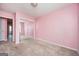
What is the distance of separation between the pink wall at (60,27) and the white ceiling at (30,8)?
8cm

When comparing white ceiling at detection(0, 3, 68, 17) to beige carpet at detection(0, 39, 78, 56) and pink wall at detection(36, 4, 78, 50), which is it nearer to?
pink wall at detection(36, 4, 78, 50)

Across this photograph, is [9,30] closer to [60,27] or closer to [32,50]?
[32,50]

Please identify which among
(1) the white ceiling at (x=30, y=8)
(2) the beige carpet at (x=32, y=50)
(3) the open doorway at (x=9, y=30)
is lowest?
(2) the beige carpet at (x=32, y=50)

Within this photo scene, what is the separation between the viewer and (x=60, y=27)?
1.67 m

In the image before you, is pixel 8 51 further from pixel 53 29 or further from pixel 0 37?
pixel 53 29

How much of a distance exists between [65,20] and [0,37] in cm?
103

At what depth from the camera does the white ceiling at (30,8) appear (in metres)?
1.65

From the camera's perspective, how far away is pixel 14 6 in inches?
65.1

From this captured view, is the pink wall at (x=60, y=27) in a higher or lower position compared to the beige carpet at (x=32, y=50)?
higher

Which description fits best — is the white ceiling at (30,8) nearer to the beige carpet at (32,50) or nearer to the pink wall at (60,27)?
the pink wall at (60,27)

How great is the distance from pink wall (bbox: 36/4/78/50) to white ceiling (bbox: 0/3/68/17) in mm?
78

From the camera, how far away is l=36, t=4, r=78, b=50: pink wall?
5.31ft

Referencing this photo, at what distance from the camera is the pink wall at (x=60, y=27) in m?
1.62

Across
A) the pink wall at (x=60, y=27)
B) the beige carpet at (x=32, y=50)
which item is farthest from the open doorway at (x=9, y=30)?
the pink wall at (x=60, y=27)
